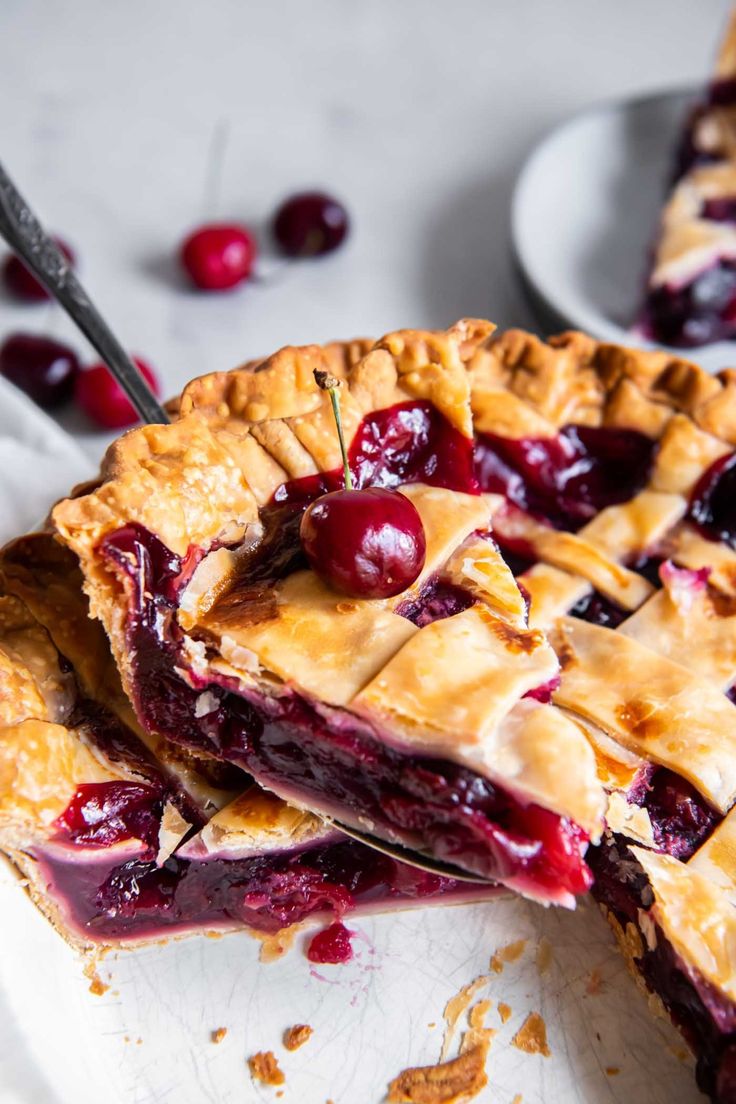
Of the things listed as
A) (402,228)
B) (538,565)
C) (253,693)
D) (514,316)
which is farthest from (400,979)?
(402,228)

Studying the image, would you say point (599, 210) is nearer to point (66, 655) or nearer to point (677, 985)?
point (66, 655)

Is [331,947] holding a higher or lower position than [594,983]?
higher

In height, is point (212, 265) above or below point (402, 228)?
above

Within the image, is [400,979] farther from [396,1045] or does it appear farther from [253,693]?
[253,693]

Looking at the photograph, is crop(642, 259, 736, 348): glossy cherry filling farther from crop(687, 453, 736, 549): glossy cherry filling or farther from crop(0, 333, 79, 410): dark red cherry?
crop(0, 333, 79, 410): dark red cherry

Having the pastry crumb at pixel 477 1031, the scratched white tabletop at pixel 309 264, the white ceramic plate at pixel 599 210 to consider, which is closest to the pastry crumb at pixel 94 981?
the scratched white tabletop at pixel 309 264

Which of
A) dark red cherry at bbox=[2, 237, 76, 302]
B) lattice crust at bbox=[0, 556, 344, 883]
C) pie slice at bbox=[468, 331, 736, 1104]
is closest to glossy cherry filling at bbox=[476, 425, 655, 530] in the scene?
pie slice at bbox=[468, 331, 736, 1104]

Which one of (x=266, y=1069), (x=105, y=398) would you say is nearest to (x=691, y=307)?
(x=105, y=398)
